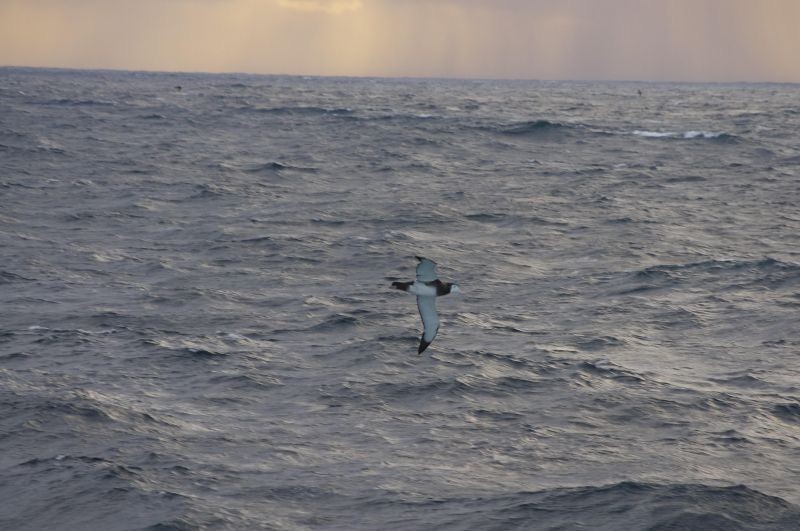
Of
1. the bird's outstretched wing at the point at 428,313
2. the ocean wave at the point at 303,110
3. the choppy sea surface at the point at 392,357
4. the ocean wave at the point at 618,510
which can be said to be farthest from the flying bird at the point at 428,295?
the ocean wave at the point at 303,110

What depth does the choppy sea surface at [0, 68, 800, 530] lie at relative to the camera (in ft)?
60.7

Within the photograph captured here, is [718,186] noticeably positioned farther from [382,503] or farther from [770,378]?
[382,503]

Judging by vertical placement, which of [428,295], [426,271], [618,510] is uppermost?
[426,271]

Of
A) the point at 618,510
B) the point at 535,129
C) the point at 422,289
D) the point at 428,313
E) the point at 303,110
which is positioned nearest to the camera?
the point at 618,510

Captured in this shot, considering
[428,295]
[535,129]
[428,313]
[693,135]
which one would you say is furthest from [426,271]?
[693,135]

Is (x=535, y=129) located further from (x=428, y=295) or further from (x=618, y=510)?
(x=618, y=510)

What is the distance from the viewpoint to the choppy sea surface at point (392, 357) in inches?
728

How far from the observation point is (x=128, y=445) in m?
20.5

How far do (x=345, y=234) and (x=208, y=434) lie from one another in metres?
22.3

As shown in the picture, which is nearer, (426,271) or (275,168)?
(426,271)

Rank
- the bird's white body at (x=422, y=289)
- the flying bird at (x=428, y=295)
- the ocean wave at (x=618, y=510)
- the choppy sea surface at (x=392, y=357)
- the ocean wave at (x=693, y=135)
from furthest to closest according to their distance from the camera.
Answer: the ocean wave at (x=693, y=135) < the bird's white body at (x=422, y=289) < the flying bird at (x=428, y=295) < the choppy sea surface at (x=392, y=357) < the ocean wave at (x=618, y=510)

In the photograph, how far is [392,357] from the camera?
26562mm

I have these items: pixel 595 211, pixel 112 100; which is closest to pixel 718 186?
pixel 595 211

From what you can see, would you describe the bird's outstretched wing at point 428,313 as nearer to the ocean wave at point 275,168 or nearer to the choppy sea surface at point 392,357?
the choppy sea surface at point 392,357
